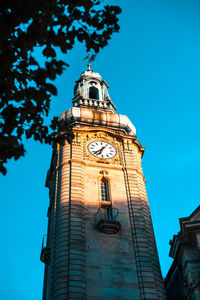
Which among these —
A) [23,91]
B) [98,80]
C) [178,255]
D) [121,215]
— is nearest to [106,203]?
[121,215]

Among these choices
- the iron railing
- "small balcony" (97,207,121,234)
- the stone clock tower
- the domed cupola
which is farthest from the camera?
the domed cupola

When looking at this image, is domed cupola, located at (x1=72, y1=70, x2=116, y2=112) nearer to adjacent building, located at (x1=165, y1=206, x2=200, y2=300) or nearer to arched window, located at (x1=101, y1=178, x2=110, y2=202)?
arched window, located at (x1=101, y1=178, x2=110, y2=202)

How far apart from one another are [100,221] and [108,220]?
25.7 inches

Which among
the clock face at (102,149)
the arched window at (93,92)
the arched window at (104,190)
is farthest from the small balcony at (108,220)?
the arched window at (93,92)

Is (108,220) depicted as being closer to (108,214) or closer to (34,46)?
(108,214)

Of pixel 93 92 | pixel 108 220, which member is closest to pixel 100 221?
pixel 108 220

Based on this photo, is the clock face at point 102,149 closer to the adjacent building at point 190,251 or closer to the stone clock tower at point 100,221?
the stone clock tower at point 100,221

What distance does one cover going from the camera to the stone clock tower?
2466 centimetres

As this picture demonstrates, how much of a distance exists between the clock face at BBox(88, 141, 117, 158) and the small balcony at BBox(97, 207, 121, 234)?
6617 mm

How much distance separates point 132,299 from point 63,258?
18.3 feet

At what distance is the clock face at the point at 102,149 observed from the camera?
3456 cm

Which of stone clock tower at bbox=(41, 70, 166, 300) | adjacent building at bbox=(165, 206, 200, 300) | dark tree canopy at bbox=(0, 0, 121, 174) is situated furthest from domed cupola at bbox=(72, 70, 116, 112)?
dark tree canopy at bbox=(0, 0, 121, 174)

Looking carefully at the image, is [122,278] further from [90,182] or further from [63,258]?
[90,182]

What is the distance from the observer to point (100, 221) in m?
27.8
